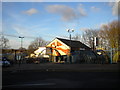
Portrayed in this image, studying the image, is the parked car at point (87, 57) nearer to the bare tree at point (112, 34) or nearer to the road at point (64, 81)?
the bare tree at point (112, 34)

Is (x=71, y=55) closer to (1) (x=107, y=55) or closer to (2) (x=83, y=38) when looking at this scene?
(1) (x=107, y=55)

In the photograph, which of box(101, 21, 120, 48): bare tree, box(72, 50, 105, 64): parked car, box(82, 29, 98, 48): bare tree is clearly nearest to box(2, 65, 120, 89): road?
box(72, 50, 105, 64): parked car

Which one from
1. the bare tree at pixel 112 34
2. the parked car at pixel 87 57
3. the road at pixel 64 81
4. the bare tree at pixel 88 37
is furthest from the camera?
the bare tree at pixel 88 37

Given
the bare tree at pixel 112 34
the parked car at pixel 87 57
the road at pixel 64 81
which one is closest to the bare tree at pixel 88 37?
the bare tree at pixel 112 34

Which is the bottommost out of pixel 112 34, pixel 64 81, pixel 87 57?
pixel 64 81

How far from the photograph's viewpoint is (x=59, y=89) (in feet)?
22.9

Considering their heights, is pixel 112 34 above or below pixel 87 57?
above

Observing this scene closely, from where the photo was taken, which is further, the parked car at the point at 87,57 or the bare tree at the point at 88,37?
the bare tree at the point at 88,37

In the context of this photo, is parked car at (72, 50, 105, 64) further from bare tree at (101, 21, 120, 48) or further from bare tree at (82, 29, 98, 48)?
bare tree at (82, 29, 98, 48)

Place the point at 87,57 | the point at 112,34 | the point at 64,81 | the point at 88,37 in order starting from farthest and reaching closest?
the point at 88,37 < the point at 112,34 < the point at 87,57 < the point at 64,81

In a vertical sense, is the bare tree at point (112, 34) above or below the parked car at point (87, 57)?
above

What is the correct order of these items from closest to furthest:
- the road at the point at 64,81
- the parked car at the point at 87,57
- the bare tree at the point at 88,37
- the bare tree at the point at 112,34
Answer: the road at the point at 64,81
the parked car at the point at 87,57
the bare tree at the point at 112,34
the bare tree at the point at 88,37

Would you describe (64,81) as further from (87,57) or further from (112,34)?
(112,34)

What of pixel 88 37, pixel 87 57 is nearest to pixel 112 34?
pixel 87 57
